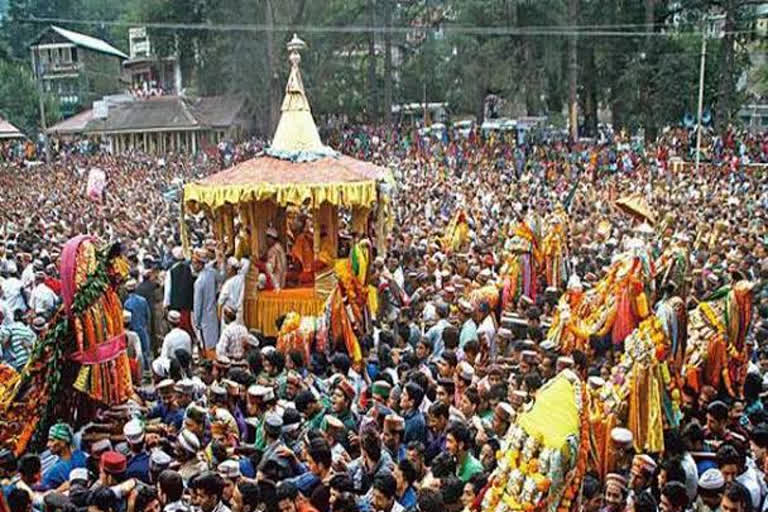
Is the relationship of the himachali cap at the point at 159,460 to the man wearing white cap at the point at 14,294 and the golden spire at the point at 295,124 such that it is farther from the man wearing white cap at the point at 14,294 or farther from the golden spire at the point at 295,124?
the golden spire at the point at 295,124

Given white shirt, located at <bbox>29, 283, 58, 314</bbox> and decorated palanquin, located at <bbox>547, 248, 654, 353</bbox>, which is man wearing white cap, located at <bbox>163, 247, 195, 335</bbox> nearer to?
white shirt, located at <bbox>29, 283, 58, 314</bbox>

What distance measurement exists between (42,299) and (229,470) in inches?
213

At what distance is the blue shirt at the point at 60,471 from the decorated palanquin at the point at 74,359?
89 cm

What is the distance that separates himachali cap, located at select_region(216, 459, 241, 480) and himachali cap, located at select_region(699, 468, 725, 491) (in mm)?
2632

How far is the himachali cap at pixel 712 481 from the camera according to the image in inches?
190

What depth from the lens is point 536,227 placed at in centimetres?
1116

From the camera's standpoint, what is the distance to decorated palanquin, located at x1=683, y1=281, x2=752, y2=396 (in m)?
7.55

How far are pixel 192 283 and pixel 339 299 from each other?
2205 mm

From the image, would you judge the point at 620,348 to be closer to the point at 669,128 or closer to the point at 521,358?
the point at 521,358

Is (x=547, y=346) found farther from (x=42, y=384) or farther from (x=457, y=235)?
(x=457, y=235)

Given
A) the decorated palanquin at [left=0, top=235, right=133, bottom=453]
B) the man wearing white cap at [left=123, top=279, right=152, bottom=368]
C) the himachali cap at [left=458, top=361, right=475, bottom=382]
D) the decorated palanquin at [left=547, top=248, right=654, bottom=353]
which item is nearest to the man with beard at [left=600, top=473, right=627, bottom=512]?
the himachali cap at [left=458, top=361, right=475, bottom=382]

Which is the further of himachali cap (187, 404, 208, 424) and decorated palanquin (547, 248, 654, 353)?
decorated palanquin (547, 248, 654, 353)

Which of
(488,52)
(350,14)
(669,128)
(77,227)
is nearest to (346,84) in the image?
(350,14)

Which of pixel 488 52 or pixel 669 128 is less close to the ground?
pixel 488 52
